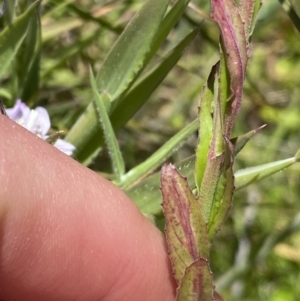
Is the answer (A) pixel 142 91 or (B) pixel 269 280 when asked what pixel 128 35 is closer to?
(A) pixel 142 91

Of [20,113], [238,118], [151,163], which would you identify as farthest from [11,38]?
[238,118]

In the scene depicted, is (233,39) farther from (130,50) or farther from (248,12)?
(130,50)

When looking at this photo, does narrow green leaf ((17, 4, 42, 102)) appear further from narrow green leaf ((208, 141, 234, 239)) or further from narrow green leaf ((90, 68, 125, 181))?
narrow green leaf ((208, 141, 234, 239))

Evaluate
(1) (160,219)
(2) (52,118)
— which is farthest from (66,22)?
(1) (160,219)

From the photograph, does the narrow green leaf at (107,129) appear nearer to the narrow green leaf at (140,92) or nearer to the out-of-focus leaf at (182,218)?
the narrow green leaf at (140,92)

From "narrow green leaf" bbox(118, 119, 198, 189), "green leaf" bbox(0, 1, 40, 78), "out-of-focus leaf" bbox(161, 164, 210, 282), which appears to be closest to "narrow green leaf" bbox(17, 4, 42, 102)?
"green leaf" bbox(0, 1, 40, 78)
